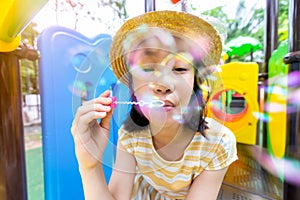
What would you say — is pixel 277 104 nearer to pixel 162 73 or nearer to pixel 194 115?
pixel 194 115

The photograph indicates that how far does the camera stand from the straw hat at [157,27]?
459mm

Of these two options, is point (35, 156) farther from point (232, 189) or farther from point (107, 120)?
point (107, 120)

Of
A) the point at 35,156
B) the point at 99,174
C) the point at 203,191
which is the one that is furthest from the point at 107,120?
the point at 35,156

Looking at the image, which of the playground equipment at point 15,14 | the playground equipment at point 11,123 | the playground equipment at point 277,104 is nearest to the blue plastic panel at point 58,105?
the playground equipment at point 11,123

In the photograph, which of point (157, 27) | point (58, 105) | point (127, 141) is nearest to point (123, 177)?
point (127, 141)

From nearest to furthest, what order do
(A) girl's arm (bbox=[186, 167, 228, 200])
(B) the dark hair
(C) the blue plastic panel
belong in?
(B) the dark hair → (A) girl's arm (bbox=[186, 167, 228, 200]) → (C) the blue plastic panel

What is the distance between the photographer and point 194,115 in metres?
0.55

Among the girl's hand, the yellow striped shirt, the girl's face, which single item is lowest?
the yellow striped shirt

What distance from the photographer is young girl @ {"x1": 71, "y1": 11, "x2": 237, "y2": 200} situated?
1.43 feet

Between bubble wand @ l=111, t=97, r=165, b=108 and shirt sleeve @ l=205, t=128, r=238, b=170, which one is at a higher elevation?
bubble wand @ l=111, t=97, r=165, b=108

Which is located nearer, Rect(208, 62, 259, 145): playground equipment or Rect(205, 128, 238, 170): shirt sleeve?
Rect(205, 128, 238, 170): shirt sleeve

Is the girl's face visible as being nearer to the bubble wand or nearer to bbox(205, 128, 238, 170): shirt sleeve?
the bubble wand

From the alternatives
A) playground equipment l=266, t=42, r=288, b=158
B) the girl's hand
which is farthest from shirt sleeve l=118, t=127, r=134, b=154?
playground equipment l=266, t=42, r=288, b=158

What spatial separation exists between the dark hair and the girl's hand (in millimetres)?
62
